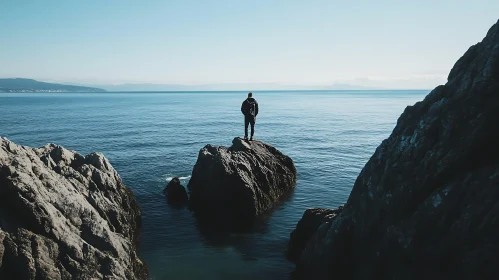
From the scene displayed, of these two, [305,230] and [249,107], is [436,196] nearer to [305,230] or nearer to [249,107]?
[305,230]

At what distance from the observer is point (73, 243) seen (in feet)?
57.9

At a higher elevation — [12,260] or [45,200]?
[45,200]

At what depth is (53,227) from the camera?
57.1 feet

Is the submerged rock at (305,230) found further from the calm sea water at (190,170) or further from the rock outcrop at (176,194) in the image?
the rock outcrop at (176,194)

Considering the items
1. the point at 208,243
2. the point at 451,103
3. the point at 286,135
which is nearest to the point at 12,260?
the point at 208,243

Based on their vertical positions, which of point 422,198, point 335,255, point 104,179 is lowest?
point 335,255

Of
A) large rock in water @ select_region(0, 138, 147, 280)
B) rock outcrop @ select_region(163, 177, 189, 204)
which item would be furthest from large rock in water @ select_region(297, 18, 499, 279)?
rock outcrop @ select_region(163, 177, 189, 204)

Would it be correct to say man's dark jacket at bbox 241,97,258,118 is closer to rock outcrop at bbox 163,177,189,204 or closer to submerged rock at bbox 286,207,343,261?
rock outcrop at bbox 163,177,189,204

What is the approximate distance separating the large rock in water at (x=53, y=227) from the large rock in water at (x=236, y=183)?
857cm

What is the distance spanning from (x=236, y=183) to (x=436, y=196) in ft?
62.3

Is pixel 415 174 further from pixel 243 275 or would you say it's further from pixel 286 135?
pixel 286 135

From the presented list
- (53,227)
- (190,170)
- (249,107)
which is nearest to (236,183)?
(249,107)

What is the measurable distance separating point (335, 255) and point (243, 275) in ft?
20.5

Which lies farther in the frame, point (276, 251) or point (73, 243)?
point (276, 251)
